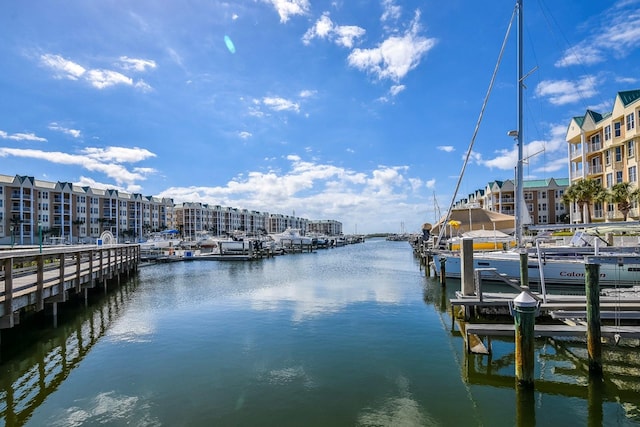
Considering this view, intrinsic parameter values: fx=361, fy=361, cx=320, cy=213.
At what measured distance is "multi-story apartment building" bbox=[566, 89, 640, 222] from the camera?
35094mm

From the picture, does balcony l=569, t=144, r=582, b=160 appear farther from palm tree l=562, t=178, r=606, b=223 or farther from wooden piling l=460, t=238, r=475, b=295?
wooden piling l=460, t=238, r=475, b=295

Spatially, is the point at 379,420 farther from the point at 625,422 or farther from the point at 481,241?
the point at 481,241

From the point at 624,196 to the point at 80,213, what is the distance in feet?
331

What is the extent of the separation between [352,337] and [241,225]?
149 m

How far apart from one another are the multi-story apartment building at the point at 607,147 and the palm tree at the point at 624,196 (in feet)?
3.09

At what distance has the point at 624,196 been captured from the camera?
3306cm

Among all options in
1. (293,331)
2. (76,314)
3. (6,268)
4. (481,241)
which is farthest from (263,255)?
(6,268)


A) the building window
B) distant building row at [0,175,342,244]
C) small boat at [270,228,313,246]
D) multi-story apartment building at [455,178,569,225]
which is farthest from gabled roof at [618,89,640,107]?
distant building row at [0,175,342,244]

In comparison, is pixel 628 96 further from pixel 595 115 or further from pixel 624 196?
pixel 624 196

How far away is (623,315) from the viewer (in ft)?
35.0

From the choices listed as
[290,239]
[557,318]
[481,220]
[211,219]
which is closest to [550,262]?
[557,318]

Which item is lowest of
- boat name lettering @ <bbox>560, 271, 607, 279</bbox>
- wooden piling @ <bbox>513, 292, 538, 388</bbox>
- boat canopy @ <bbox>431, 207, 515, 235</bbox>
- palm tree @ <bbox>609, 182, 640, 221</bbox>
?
boat name lettering @ <bbox>560, 271, 607, 279</bbox>

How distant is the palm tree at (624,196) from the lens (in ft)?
108

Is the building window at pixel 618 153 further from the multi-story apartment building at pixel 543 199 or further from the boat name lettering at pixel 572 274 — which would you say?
the multi-story apartment building at pixel 543 199
